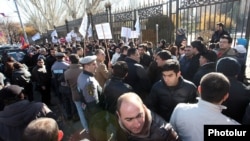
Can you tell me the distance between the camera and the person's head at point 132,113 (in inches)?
72.0

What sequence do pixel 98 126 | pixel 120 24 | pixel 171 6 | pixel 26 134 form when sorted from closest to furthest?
pixel 26 134 → pixel 98 126 → pixel 171 6 → pixel 120 24

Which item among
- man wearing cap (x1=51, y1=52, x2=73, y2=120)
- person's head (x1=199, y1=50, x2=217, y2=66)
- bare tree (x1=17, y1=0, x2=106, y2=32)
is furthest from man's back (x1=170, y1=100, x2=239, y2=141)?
bare tree (x1=17, y1=0, x2=106, y2=32)

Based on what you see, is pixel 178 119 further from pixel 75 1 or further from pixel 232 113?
pixel 75 1

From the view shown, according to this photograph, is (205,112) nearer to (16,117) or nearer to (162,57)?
(16,117)

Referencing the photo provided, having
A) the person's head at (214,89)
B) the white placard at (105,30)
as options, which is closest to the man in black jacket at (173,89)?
the person's head at (214,89)

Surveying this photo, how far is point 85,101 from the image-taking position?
350cm

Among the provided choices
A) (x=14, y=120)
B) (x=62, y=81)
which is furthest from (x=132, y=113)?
(x=62, y=81)

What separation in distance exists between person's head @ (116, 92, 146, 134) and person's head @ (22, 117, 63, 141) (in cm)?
56

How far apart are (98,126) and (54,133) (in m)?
1.57

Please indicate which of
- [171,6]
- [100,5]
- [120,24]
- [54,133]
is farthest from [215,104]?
[100,5]

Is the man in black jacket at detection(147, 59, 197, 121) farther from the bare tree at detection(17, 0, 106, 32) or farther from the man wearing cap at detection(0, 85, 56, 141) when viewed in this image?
the bare tree at detection(17, 0, 106, 32)

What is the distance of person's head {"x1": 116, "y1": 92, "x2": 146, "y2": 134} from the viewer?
1829 millimetres

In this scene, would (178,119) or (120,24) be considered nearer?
(178,119)

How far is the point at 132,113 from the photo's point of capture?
182 cm
